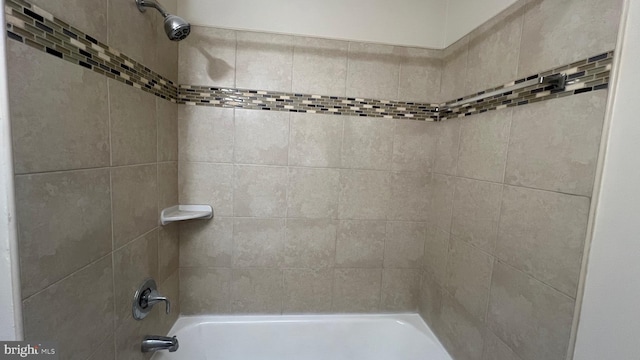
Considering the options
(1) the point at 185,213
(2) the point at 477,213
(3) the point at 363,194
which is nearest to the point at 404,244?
(3) the point at 363,194

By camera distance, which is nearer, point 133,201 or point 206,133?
point 133,201

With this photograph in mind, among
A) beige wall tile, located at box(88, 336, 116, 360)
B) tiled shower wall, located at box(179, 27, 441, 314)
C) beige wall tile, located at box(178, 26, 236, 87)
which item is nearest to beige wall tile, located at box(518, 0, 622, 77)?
tiled shower wall, located at box(179, 27, 441, 314)

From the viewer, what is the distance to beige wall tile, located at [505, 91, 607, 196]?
650 mm

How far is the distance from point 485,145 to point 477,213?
0.30 meters

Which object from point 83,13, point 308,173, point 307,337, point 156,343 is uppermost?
point 83,13

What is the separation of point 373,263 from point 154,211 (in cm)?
119

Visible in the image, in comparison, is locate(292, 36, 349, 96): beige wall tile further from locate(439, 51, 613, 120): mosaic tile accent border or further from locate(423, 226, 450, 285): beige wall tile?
locate(423, 226, 450, 285): beige wall tile

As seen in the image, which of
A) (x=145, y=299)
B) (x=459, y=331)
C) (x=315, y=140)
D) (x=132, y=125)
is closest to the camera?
(x=132, y=125)

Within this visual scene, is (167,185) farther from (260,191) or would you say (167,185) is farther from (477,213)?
(477,213)

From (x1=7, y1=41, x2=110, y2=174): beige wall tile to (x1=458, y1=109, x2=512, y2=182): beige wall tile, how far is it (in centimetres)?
141

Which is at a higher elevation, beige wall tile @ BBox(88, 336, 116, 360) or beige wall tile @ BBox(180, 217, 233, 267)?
beige wall tile @ BBox(180, 217, 233, 267)

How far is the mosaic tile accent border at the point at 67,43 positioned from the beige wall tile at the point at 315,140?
70cm

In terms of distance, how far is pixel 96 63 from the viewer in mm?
729

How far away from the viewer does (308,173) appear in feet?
4.50
